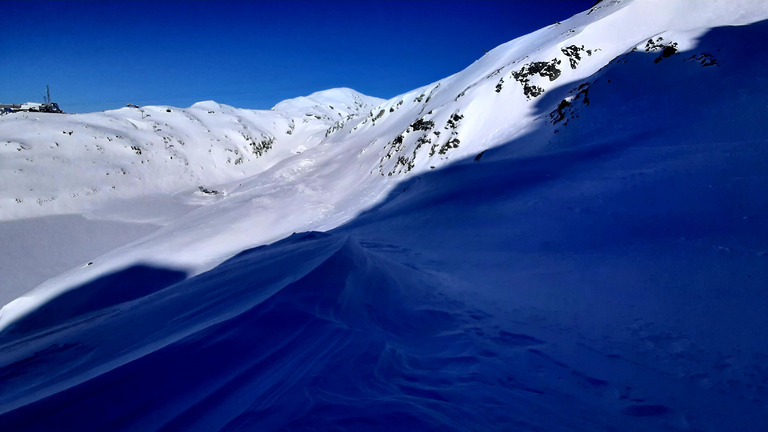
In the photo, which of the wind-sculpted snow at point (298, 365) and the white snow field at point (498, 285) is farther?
the white snow field at point (498, 285)

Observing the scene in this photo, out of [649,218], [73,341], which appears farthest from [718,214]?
[73,341]

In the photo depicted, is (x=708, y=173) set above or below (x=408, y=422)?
above

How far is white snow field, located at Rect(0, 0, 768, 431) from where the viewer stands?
2.60 meters

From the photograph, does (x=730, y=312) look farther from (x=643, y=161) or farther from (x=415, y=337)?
(x=643, y=161)

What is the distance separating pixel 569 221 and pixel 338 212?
9554 millimetres

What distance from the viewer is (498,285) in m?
4.88

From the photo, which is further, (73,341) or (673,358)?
(73,341)

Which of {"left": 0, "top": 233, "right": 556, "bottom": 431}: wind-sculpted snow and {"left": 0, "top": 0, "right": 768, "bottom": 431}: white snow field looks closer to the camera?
{"left": 0, "top": 233, "right": 556, "bottom": 431}: wind-sculpted snow

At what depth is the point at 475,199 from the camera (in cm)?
920

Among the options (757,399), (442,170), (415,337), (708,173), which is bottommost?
(757,399)

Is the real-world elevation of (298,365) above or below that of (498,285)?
above

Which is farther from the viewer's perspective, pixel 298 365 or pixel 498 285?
pixel 498 285

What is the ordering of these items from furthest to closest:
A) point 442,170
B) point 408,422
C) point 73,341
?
1. point 442,170
2. point 73,341
3. point 408,422

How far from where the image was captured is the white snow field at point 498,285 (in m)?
2.60
